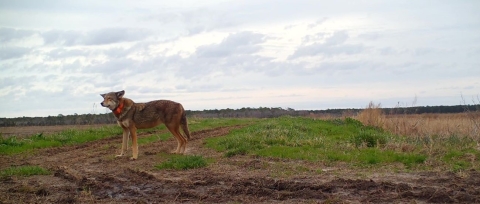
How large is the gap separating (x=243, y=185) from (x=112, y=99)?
671 centimetres

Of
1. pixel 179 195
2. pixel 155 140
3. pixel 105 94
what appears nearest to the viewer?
pixel 179 195

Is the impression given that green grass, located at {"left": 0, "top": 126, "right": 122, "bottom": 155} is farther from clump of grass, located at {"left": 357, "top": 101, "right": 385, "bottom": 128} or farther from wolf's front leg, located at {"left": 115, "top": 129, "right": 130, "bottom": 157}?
clump of grass, located at {"left": 357, "top": 101, "right": 385, "bottom": 128}

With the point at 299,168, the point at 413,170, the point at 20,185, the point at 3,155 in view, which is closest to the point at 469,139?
the point at 413,170

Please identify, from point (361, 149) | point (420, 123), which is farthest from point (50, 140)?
point (420, 123)

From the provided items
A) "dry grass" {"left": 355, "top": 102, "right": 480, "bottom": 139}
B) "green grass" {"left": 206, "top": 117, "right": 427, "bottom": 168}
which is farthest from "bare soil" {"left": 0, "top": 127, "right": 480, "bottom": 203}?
"dry grass" {"left": 355, "top": 102, "right": 480, "bottom": 139}

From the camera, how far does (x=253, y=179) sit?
8.58 metres

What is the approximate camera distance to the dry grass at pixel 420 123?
17000 millimetres

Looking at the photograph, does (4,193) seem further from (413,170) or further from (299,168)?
(413,170)

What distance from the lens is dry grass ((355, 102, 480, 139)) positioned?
17.0m

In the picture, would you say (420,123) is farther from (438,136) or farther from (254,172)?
(254,172)

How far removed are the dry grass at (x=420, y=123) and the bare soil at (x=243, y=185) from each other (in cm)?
747

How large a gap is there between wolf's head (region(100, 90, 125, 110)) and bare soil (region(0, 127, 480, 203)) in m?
2.39

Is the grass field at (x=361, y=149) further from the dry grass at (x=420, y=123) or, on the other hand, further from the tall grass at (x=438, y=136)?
the dry grass at (x=420, y=123)

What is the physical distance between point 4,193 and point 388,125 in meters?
18.4
